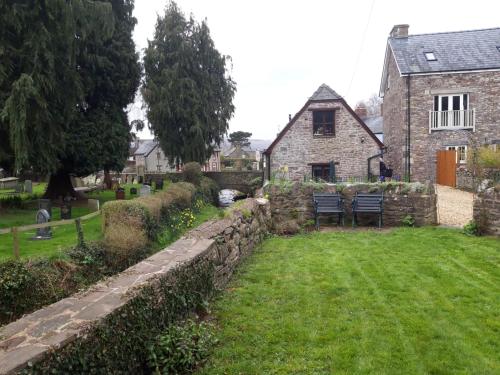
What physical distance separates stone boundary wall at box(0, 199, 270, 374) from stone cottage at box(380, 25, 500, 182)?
18.6 m

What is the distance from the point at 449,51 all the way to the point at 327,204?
1745cm

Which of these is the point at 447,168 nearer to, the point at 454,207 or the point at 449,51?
the point at 449,51

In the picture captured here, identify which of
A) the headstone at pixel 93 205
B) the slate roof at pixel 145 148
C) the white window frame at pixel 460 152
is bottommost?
the headstone at pixel 93 205

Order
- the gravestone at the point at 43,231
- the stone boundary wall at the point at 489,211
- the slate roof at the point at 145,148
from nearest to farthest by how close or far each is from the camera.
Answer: the stone boundary wall at the point at 489,211
the gravestone at the point at 43,231
the slate roof at the point at 145,148

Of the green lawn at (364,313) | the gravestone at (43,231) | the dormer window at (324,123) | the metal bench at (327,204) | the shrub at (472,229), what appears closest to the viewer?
the green lawn at (364,313)

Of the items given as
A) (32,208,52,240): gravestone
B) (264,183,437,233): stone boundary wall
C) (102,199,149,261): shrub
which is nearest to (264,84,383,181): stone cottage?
(264,183,437,233): stone boundary wall

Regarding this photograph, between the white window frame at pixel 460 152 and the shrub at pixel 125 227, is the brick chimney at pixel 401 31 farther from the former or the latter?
the shrub at pixel 125 227

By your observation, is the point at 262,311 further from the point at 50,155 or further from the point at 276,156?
the point at 276,156

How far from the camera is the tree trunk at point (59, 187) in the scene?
20828 mm

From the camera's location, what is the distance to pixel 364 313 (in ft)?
18.6

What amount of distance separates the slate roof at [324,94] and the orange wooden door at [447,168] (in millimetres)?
7013

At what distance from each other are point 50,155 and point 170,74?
582 inches

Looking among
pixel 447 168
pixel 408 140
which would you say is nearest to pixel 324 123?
pixel 408 140

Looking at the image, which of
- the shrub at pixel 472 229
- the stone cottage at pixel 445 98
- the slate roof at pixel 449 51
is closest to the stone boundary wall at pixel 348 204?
the shrub at pixel 472 229
